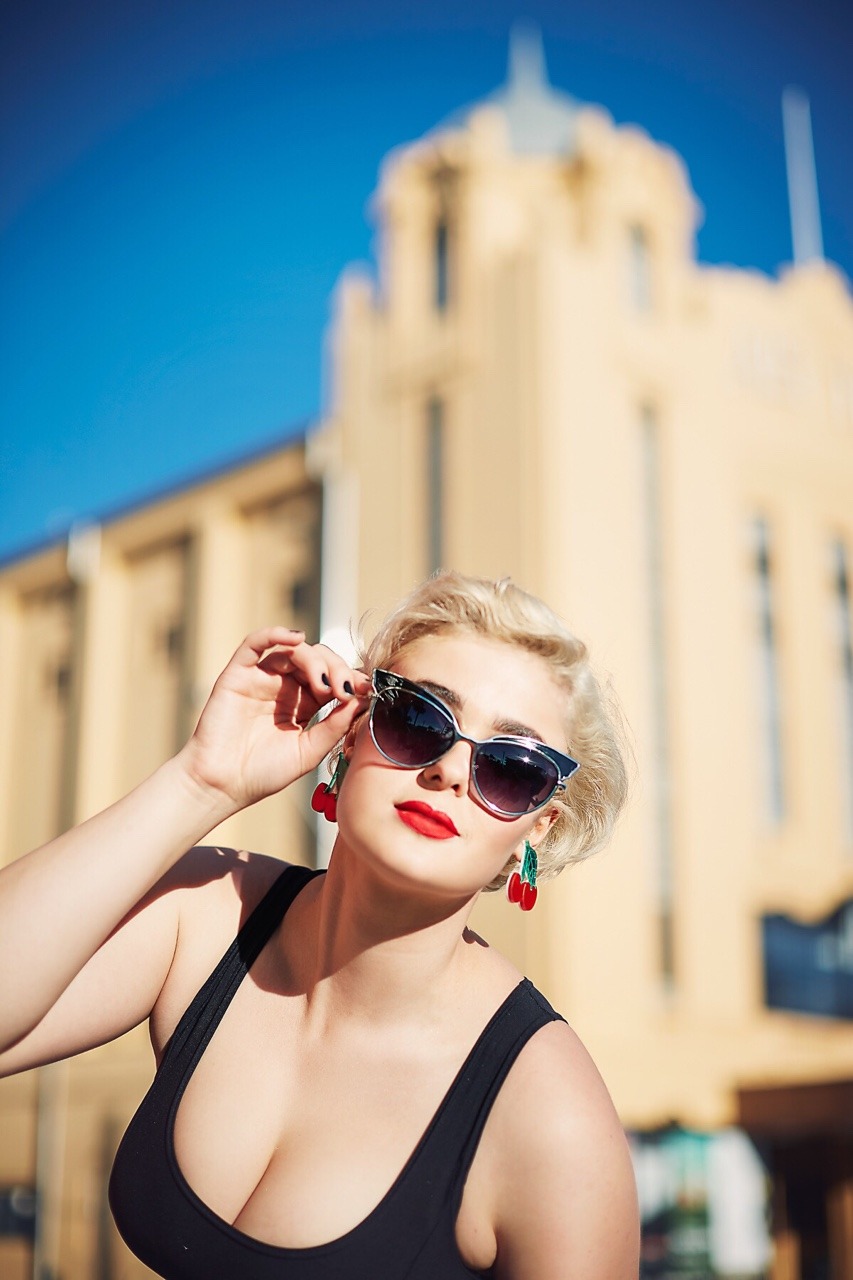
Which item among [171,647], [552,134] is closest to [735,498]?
[552,134]

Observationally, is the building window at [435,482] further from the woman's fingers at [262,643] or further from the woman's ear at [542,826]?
the woman's fingers at [262,643]

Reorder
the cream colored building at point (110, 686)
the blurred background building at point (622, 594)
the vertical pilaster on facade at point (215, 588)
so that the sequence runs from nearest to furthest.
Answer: the blurred background building at point (622, 594) < the cream colored building at point (110, 686) < the vertical pilaster on facade at point (215, 588)

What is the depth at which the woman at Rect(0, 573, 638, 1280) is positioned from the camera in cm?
153

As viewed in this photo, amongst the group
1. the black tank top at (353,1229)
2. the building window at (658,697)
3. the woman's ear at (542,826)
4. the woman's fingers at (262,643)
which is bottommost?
the black tank top at (353,1229)

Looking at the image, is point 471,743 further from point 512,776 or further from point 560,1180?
point 560,1180

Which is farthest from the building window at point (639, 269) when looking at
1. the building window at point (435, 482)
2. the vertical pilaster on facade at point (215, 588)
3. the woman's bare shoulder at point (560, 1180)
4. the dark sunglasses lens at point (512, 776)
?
the woman's bare shoulder at point (560, 1180)

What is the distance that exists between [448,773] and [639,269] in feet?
42.2

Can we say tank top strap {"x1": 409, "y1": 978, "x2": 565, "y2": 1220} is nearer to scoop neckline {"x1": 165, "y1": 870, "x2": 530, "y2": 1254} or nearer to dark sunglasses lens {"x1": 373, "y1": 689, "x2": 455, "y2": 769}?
scoop neckline {"x1": 165, "y1": 870, "x2": 530, "y2": 1254}

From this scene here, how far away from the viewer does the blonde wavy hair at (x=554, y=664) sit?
177 centimetres

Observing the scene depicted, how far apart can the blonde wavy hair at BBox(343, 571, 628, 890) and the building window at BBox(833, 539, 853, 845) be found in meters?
12.0

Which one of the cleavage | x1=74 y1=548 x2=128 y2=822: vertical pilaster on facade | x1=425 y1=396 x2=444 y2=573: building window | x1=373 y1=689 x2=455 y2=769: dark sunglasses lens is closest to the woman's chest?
the cleavage

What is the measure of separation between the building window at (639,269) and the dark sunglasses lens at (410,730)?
12191mm

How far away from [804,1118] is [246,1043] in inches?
401

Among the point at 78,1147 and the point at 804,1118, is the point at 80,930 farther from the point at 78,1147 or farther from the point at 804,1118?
the point at 78,1147
